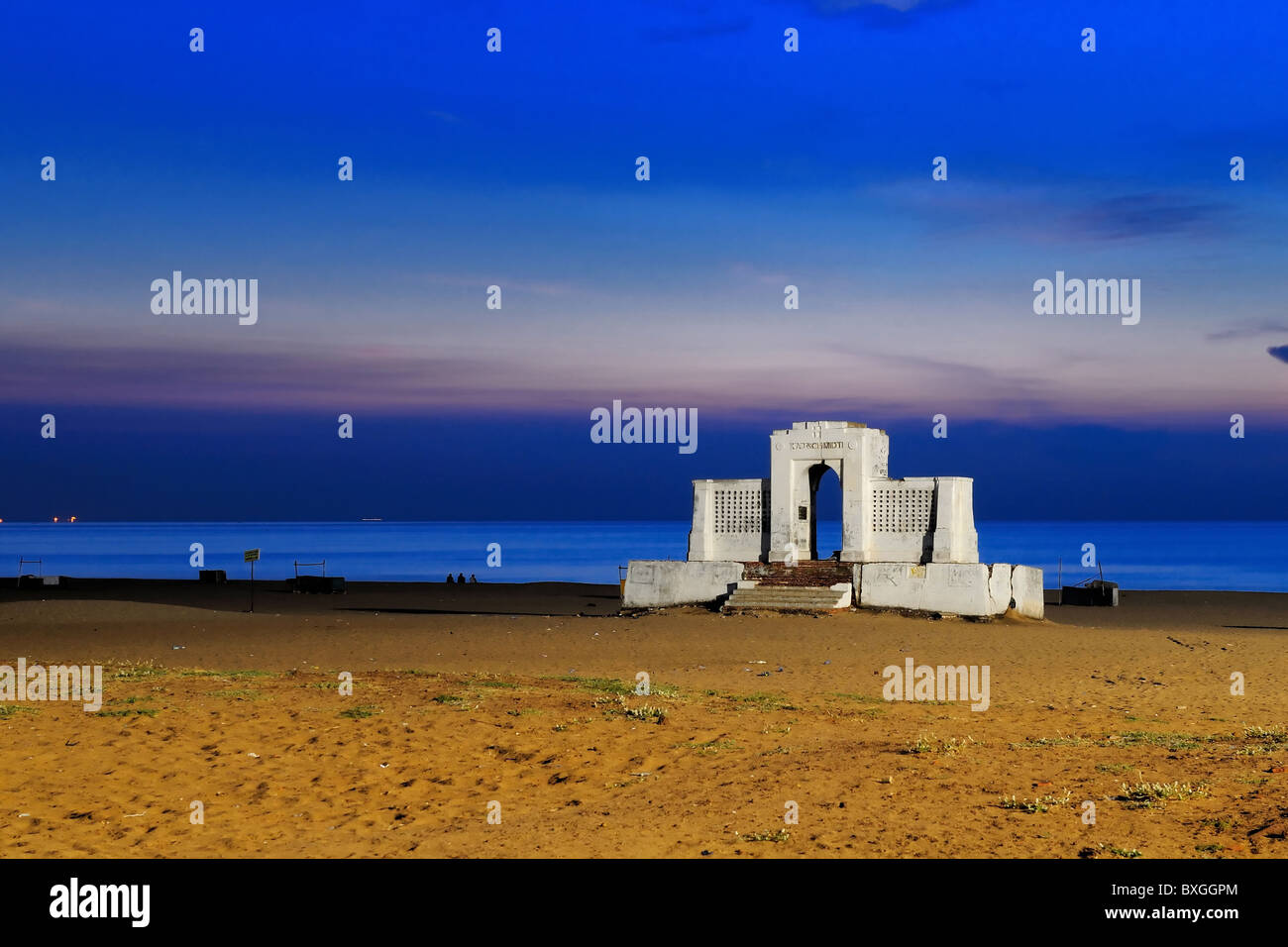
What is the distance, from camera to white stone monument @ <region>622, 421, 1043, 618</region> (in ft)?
112

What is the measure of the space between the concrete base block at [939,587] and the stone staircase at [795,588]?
801 millimetres

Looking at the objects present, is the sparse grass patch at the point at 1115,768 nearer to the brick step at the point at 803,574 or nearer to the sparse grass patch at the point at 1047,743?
the sparse grass patch at the point at 1047,743

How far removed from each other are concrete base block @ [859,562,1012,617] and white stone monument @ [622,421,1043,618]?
3cm

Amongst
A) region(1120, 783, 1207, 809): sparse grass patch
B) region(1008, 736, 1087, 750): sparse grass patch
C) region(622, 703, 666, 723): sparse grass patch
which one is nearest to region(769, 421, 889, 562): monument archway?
region(622, 703, 666, 723): sparse grass patch

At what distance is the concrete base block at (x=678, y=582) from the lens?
1451 inches

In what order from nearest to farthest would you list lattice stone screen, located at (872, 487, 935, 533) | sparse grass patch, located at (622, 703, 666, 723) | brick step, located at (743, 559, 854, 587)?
sparse grass patch, located at (622, 703, 666, 723) < brick step, located at (743, 559, 854, 587) < lattice stone screen, located at (872, 487, 935, 533)

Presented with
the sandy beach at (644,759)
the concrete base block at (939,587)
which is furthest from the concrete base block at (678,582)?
the sandy beach at (644,759)

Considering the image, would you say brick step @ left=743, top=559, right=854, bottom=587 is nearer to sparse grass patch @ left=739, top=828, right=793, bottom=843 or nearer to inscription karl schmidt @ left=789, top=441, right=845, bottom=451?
inscription karl schmidt @ left=789, top=441, right=845, bottom=451

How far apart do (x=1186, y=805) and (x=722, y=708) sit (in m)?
7.21

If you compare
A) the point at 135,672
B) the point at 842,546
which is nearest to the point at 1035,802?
the point at 135,672

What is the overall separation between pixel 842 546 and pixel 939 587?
3.54 metres

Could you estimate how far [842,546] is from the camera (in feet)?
120

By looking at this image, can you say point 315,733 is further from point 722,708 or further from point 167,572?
point 167,572
